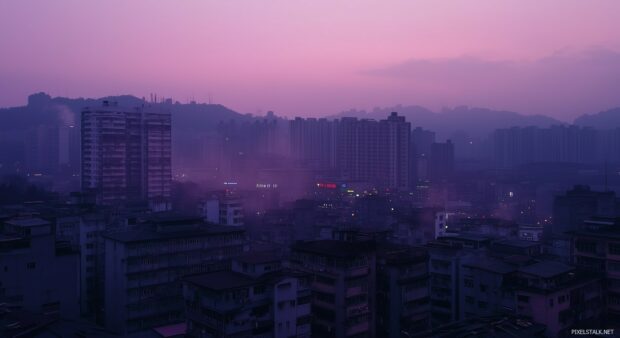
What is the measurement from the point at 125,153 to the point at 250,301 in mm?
27102

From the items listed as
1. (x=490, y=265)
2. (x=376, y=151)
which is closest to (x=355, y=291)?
(x=490, y=265)

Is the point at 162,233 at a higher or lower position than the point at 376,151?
lower

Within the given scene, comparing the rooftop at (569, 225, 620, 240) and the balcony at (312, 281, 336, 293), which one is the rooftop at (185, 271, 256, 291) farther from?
the rooftop at (569, 225, 620, 240)

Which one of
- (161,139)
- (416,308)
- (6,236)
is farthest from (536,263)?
(161,139)

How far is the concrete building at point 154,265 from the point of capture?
45.6 ft

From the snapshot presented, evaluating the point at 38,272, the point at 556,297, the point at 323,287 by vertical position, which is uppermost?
the point at 38,272

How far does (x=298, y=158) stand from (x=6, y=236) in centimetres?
5440

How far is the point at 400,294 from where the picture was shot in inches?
511

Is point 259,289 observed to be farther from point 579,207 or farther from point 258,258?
point 579,207

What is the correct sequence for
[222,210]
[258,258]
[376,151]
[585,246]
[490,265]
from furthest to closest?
1. [376,151]
2. [222,210]
3. [585,246]
4. [490,265]
5. [258,258]

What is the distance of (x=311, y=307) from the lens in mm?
12750

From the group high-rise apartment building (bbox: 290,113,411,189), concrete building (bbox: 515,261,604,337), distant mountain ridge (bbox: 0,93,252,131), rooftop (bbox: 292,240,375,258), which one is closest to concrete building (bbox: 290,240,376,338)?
rooftop (bbox: 292,240,375,258)

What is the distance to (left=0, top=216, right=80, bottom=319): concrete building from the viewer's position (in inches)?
515

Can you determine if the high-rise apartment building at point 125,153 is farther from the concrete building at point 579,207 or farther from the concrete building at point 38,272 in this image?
the concrete building at point 579,207
